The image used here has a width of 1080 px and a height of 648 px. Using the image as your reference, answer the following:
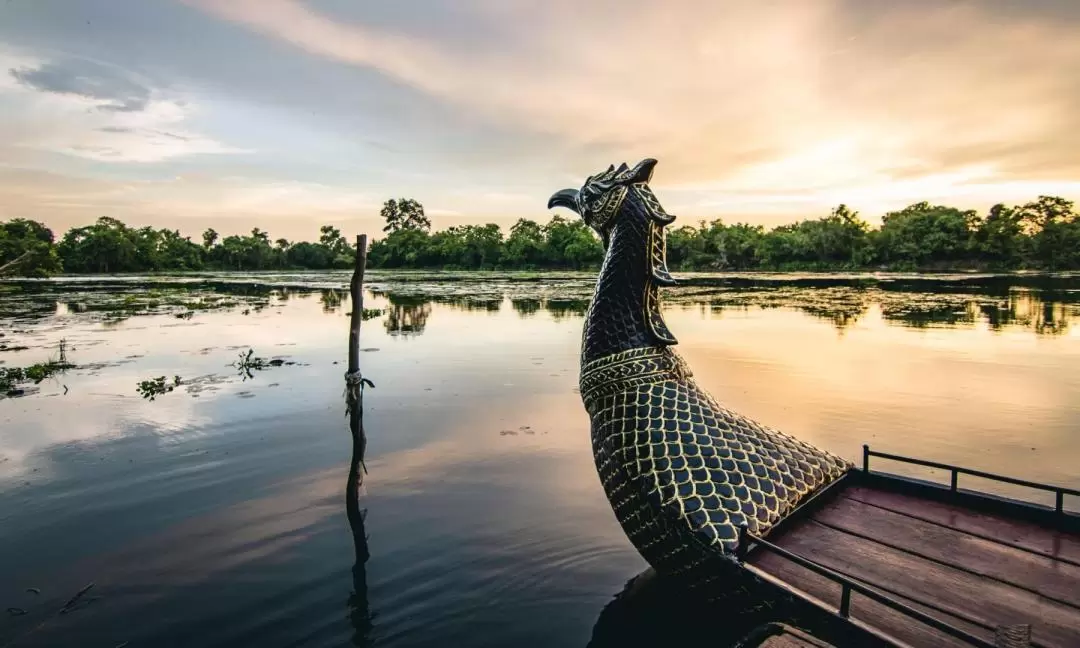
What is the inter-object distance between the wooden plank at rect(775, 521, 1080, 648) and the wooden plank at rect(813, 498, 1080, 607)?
0.08 metres

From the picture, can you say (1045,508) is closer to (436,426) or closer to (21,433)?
(436,426)

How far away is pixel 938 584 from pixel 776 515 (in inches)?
31.1

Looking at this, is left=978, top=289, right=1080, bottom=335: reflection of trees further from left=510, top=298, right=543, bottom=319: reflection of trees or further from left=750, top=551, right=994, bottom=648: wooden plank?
left=750, top=551, right=994, bottom=648: wooden plank

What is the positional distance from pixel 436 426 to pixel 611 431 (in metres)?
5.07

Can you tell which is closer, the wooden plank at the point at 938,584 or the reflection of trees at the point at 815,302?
the wooden plank at the point at 938,584

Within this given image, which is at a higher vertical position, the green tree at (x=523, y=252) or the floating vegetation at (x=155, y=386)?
the green tree at (x=523, y=252)

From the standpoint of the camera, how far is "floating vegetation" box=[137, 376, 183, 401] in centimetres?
979

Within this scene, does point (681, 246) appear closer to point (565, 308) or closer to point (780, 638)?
point (565, 308)

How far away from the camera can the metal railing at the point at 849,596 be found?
2139 millimetres

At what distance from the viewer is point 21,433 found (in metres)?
7.85

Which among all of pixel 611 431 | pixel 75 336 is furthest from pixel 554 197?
pixel 75 336

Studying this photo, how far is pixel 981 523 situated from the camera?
347cm

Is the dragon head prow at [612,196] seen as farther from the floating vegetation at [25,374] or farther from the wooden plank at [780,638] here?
the floating vegetation at [25,374]

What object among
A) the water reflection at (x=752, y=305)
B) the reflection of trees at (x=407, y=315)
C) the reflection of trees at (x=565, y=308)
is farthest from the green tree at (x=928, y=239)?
the reflection of trees at (x=407, y=315)
